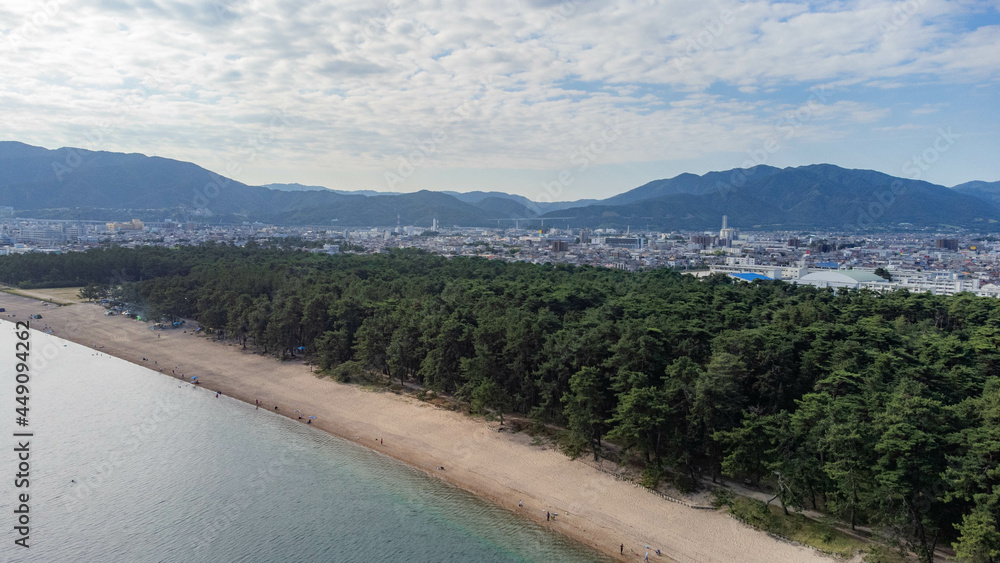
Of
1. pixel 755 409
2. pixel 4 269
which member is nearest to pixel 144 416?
pixel 755 409

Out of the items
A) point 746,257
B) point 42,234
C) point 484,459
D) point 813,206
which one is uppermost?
point 813,206

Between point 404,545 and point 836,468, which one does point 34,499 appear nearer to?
point 404,545

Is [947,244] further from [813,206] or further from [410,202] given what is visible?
[410,202]

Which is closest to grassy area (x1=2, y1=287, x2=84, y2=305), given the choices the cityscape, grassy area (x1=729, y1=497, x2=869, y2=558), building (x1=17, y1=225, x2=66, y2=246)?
the cityscape

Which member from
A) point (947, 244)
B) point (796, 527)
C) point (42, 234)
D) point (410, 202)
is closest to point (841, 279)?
point (796, 527)

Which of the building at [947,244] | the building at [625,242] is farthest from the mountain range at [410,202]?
the building at [947,244]
